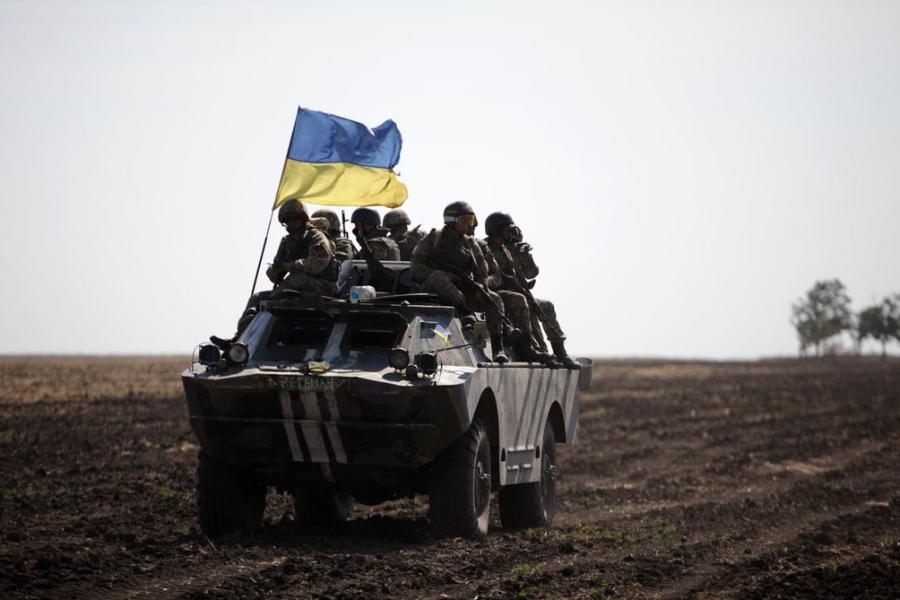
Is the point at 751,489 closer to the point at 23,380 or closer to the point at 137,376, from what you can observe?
the point at 23,380

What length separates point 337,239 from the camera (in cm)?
1627

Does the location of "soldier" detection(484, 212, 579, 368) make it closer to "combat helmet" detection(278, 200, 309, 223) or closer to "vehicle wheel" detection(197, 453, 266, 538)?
"combat helmet" detection(278, 200, 309, 223)

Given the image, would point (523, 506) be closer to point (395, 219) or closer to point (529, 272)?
point (529, 272)

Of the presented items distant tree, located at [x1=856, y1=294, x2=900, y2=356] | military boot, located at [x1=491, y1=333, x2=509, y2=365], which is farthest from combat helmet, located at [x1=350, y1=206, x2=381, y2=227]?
distant tree, located at [x1=856, y1=294, x2=900, y2=356]

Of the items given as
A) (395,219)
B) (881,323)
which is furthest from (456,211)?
(881,323)

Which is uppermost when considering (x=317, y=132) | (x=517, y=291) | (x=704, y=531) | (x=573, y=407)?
(x=317, y=132)

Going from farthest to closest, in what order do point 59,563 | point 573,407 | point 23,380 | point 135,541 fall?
point 23,380 < point 573,407 < point 135,541 < point 59,563

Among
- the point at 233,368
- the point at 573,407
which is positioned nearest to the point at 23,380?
the point at 573,407

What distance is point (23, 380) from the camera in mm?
44750

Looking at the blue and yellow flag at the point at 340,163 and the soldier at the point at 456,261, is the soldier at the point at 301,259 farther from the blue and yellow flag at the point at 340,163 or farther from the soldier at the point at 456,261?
the blue and yellow flag at the point at 340,163

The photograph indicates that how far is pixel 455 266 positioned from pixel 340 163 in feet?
13.0

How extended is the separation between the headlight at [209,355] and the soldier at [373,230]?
12.3ft

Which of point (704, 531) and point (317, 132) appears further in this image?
point (317, 132)

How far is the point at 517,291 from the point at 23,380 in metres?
30.9
